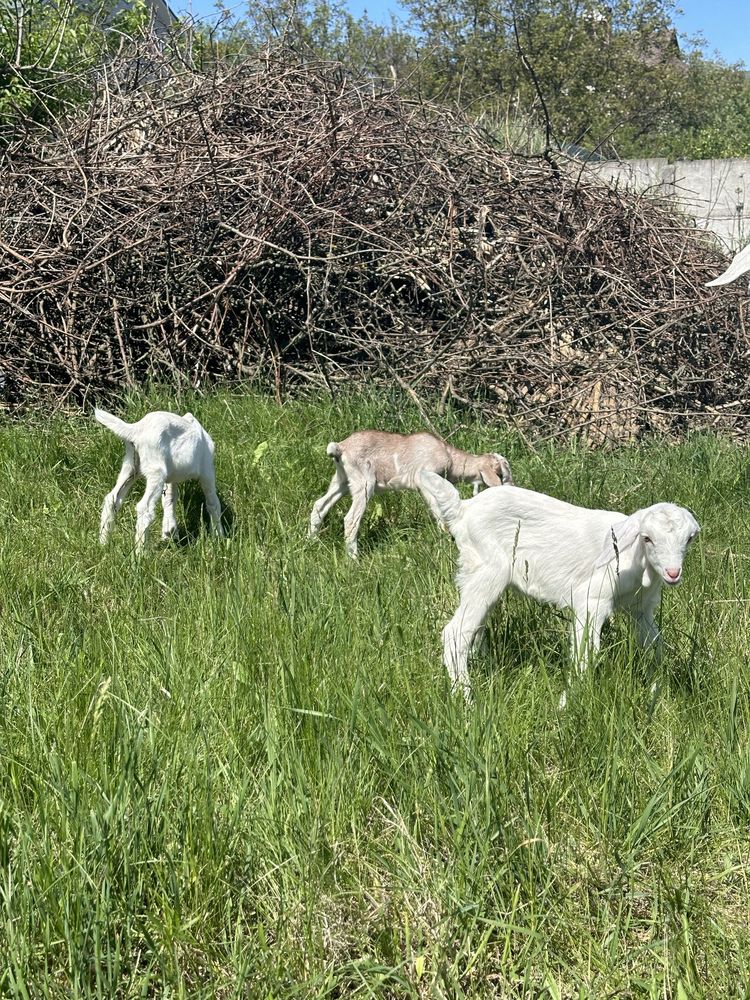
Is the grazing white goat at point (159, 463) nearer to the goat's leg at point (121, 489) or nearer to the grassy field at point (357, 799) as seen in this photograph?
the goat's leg at point (121, 489)

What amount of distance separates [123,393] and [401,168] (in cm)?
307

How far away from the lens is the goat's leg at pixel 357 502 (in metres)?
5.75

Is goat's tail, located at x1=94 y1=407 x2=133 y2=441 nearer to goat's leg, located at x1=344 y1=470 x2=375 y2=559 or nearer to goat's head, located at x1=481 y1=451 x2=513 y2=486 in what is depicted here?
goat's leg, located at x1=344 y1=470 x2=375 y2=559

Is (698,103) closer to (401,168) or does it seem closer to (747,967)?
(401,168)

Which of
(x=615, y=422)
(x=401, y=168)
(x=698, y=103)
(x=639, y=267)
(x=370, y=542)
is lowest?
(x=370, y=542)

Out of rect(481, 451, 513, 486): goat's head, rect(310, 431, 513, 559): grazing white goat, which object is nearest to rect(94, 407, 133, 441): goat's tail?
rect(310, 431, 513, 559): grazing white goat

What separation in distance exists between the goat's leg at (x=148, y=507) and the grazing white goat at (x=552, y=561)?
1919 mm

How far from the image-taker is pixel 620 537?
3473mm

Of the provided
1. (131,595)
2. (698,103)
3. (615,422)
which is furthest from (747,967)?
(698,103)

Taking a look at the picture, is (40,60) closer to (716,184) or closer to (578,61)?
(716,184)

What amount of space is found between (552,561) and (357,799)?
4.43 ft

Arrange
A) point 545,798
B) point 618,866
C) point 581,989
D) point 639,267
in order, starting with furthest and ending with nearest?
point 639,267
point 545,798
point 618,866
point 581,989

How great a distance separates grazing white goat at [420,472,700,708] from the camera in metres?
3.48

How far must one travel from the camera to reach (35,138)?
30.5ft
